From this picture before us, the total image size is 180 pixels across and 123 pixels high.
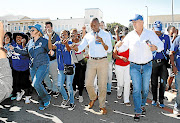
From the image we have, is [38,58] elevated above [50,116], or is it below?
above

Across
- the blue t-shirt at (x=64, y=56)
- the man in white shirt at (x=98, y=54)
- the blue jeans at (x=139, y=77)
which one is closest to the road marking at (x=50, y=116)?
the man in white shirt at (x=98, y=54)

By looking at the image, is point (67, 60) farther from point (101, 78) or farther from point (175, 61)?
point (175, 61)

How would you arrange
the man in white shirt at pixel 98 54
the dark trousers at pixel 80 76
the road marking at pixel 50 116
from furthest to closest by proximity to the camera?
the dark trousers at pixel 80 76, the man in white shirt at pixel 98 54, the road marking at pixel 50 116

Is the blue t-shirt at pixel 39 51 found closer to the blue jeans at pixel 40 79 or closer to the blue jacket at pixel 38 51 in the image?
the blue jacket at pixel 38 51

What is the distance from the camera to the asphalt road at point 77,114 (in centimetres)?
417

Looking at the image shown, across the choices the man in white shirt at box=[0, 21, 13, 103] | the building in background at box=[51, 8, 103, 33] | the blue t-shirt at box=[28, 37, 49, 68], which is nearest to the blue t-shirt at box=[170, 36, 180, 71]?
the blue t-shirt at box=[28, 37, 49, 68]

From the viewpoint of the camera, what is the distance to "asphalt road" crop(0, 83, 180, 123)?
4168mm

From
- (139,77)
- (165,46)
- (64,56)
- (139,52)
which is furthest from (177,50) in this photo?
(64,56)

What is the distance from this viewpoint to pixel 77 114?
454 cm

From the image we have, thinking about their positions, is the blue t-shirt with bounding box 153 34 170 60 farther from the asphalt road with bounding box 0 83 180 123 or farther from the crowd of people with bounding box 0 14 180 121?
the asphalt road with bounding box 0 83 180 123

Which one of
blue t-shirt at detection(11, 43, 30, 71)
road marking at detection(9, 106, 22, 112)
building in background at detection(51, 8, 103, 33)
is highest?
building in background at detection(51, 8, 103, 33)

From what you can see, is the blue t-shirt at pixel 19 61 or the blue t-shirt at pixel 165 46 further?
the blue t-shirt at pixel 19 61

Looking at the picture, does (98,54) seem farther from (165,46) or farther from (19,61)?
(19,61)

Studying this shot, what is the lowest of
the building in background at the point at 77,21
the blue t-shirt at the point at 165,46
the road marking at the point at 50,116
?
the road marking at the point at 50,116
